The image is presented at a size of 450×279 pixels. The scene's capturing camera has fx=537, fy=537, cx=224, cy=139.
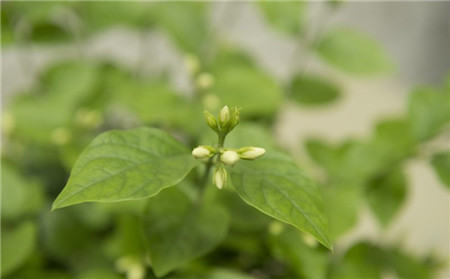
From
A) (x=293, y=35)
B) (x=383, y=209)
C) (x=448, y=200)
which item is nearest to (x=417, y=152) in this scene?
(x=383, y=209)

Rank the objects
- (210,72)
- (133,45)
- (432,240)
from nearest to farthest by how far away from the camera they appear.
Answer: (210,72)
(432,240)
(133,45)

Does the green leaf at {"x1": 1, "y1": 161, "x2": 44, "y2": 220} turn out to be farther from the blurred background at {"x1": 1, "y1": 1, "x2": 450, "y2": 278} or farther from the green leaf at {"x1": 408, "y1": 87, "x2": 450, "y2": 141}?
the green leaf at {"x1": 408, "y1": 87, "x2": 450, "y2": 141}

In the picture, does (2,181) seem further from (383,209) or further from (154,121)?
(383,209)

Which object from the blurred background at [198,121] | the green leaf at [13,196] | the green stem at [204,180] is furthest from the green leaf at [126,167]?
the green leaf at [13,196]

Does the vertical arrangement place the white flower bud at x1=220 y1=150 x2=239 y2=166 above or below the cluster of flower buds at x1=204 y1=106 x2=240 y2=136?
below

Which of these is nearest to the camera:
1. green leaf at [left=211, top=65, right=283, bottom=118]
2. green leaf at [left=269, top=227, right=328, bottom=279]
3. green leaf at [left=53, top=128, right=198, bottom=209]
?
green leaf at [left=53, top=128, right=198, bottom=209]

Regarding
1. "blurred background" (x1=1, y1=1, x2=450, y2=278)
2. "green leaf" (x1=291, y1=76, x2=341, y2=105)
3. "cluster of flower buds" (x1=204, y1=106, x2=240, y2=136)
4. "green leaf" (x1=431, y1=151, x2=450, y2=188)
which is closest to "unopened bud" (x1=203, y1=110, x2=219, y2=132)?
"cluster of flower buds" (x1=204, y1=106, x2=240, y2=136)

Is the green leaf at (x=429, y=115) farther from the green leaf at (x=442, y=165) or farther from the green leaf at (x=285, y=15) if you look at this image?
the green leaf at (x=285, y=15)
